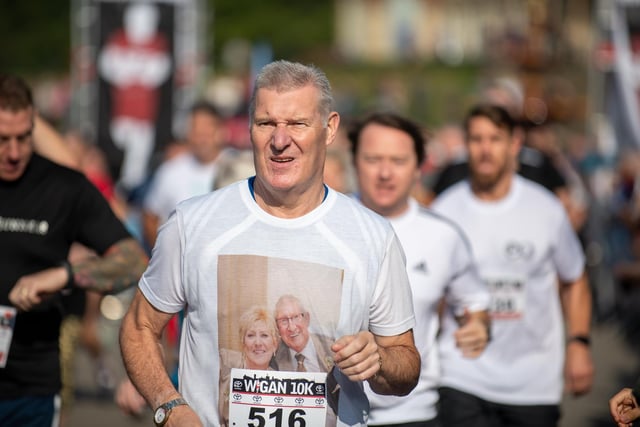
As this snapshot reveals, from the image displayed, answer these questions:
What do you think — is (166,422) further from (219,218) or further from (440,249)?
(440,249)

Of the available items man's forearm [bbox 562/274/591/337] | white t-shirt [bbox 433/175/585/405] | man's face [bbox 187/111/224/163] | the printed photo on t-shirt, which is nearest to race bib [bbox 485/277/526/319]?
white t-shirt [bbox 433/175/585/405]

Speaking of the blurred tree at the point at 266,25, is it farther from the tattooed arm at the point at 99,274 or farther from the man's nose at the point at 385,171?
the tattooed arm at the point at 99,274

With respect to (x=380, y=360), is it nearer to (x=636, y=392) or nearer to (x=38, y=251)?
(x=636, y=392)

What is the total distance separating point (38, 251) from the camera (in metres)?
5.34

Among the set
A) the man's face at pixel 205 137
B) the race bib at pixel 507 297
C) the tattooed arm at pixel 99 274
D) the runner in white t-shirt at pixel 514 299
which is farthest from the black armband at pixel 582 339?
the man's face at pixel 205 137

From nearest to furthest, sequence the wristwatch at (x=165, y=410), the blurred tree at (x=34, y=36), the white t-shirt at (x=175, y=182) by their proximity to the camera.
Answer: the wristwatch at (x=165, y=410)
the white t-shirt at (x=175, y=182)
the blurred tree at (x=34, y=36)

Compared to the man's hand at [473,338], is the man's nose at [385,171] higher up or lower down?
higher up

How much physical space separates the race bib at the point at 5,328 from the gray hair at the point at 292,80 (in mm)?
1703

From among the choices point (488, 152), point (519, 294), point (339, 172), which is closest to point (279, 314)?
point (339, 172)

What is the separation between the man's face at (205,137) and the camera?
10539mm

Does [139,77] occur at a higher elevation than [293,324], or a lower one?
→ higher

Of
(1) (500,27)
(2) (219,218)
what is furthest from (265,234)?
(1) (500,27)

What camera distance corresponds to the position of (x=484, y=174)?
22.9ft

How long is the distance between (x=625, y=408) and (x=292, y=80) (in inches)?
63.9
